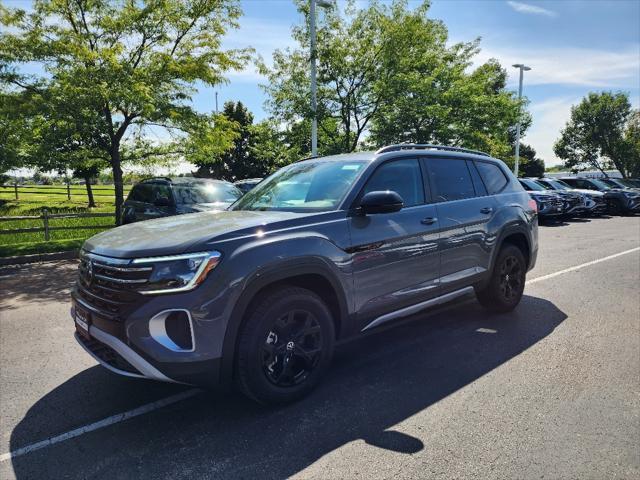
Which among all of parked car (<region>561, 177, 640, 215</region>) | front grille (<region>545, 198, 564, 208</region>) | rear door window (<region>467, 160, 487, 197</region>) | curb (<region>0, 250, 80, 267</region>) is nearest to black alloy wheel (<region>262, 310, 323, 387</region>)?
rear door window (<region>467, 160, 487, 197</region>)

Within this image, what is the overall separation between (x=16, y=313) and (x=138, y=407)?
11.3ft

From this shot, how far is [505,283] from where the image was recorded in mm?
5020

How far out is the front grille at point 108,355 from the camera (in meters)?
2.71

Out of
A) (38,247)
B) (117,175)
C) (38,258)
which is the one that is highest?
(117,175)

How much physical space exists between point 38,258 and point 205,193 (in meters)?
3.68

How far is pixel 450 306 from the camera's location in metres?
5.46

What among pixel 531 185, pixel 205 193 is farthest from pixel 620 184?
pixel 205 193

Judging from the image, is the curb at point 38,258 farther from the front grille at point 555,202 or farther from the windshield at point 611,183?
the windshield at point 611,183

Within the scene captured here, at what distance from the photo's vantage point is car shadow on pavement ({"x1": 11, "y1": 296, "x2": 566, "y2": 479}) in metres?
2.50

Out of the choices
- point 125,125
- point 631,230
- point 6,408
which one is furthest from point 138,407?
point 631,230

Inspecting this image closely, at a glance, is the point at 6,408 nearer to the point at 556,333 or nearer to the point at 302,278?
the point at 302,278

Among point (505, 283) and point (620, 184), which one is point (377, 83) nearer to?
point (505, 283)

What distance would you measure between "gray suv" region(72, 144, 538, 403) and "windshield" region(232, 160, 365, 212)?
16mm

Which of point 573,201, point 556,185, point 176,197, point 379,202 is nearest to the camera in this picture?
point 379,202
